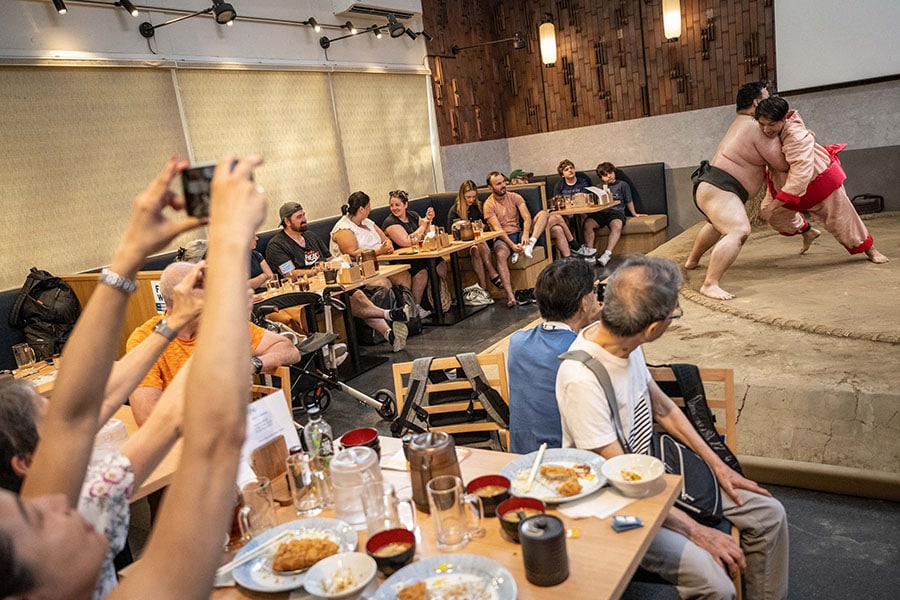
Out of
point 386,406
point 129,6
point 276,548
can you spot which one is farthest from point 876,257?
point 129,6

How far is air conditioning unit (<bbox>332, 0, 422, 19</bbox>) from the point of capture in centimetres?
781

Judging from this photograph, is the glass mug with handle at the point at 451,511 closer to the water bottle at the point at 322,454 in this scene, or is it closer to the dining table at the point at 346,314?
the water bottle at the point at 322,454

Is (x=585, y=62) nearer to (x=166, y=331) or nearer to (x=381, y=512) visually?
(x=381, y=512)

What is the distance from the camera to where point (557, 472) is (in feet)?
5.37

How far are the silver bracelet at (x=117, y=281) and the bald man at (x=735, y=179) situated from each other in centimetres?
396

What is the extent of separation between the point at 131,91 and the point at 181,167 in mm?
5896

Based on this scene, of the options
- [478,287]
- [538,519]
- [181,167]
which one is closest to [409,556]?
[538,519]

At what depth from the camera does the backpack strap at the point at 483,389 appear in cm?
247

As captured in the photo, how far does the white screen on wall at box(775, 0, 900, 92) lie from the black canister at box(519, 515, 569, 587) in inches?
314

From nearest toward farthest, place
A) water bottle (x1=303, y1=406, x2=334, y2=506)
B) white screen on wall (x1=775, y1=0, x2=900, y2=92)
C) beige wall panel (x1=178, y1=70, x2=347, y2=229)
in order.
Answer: water bottle (x1=303, y1=406, x2=334, y2=506) < beige wall panel (x1=178, y1=70, x2=347, y2=229) < white screen on wall (x1=775, y1=0, x2=900, y2=92)

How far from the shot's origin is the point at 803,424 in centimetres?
289

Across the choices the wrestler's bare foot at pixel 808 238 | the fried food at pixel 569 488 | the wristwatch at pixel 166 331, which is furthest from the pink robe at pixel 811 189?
the wristwatch at pixel 166 331

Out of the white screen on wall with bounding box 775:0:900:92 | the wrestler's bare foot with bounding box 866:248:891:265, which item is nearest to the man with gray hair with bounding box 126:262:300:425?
the wrestler's bare foot with bounding box 866:248:891:265

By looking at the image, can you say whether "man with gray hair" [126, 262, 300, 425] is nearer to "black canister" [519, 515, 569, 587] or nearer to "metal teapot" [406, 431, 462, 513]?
"metal teapot" [406, 431, 462, 513]
